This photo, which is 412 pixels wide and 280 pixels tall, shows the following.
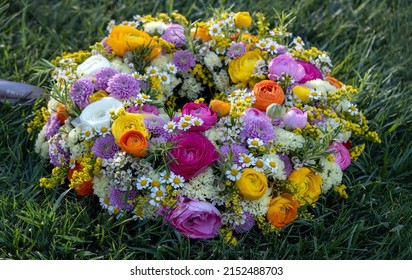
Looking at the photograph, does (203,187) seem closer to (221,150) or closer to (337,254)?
(221,150)

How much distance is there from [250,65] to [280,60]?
13 centimetres

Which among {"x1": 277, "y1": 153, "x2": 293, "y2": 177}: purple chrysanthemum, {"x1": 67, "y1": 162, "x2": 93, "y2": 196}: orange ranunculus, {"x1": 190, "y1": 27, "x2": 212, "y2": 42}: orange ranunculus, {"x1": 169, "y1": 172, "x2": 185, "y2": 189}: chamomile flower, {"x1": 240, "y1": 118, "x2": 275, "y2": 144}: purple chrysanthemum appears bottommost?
{"x1": 67, "y1": 162, "x2": 93, "y2": 196}: orange ranunculus

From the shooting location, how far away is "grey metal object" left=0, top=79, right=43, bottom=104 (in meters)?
3.07

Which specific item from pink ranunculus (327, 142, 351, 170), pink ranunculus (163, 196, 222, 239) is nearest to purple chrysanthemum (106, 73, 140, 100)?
pink ranunculus (163, 196, 222, 239)

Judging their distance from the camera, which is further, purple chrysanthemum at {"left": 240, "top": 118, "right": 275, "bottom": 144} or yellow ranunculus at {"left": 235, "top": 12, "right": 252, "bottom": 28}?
yellow ranunculus at {"left": 235, "top": 12, "right": 252, "bottom": 28}

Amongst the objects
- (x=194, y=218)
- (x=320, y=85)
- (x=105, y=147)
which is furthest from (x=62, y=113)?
(x=320, y=85)

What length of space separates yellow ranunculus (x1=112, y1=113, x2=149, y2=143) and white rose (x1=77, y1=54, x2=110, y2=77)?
0.41 meters

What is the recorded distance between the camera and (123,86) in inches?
105

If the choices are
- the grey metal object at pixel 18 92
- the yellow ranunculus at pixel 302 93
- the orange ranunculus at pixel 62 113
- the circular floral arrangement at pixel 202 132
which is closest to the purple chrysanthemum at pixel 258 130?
the circular floral arrangement at pixel 202 132

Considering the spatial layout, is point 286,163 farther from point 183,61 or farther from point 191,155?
point 183,61

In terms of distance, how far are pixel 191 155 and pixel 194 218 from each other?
8.8 inches

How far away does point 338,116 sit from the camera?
9.25 ft

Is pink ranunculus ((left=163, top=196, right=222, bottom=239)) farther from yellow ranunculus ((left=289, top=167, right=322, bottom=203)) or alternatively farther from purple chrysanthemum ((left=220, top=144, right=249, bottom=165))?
yellow ranunculus ((left=289, top=167, right=322, bottom=203))
